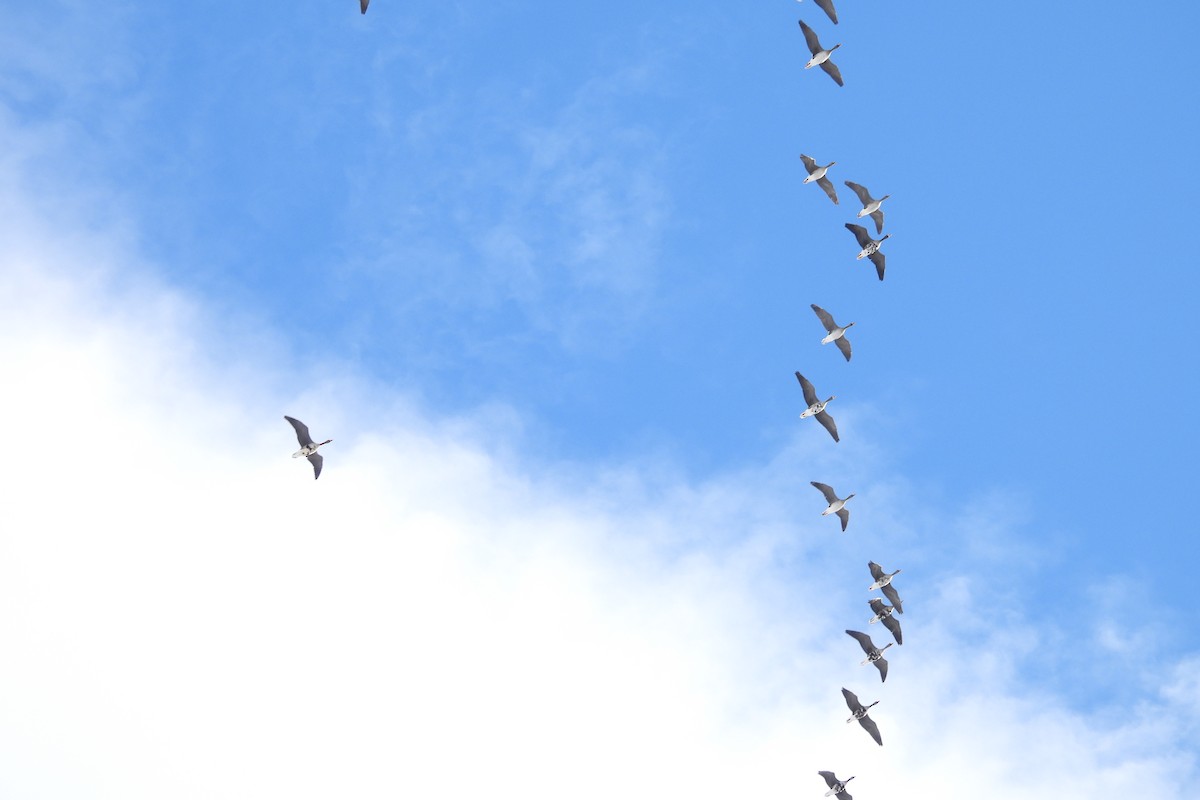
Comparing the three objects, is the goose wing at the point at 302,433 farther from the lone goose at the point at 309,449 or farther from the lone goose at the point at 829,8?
the lone goose at the point at 829,8

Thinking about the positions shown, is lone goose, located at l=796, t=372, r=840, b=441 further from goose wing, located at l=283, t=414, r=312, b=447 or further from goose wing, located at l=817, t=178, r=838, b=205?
goose wing, located at l=283, t=414, r=312, b=447

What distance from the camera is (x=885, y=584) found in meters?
127

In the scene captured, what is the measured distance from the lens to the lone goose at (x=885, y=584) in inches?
4985

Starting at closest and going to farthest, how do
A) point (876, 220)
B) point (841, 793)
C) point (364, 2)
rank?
point (364, 2) < point (841, 793) < point (876, 220)

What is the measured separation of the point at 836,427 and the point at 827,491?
4.58 meters

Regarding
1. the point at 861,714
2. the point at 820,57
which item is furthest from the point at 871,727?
the point at 820,57

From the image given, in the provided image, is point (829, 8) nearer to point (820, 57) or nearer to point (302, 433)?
point (820, 57)

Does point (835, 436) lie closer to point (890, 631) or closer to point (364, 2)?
point (890, 631)

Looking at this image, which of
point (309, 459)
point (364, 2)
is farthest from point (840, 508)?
point (364, 2)

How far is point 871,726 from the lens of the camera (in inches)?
4887

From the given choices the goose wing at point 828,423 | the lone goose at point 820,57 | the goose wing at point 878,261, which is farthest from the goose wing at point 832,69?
the goose wing at point 828,423

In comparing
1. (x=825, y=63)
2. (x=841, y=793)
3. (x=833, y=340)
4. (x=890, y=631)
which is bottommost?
(x=841, y=793)

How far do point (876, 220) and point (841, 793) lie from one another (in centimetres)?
4007

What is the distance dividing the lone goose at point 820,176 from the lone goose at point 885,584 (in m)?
25.8
